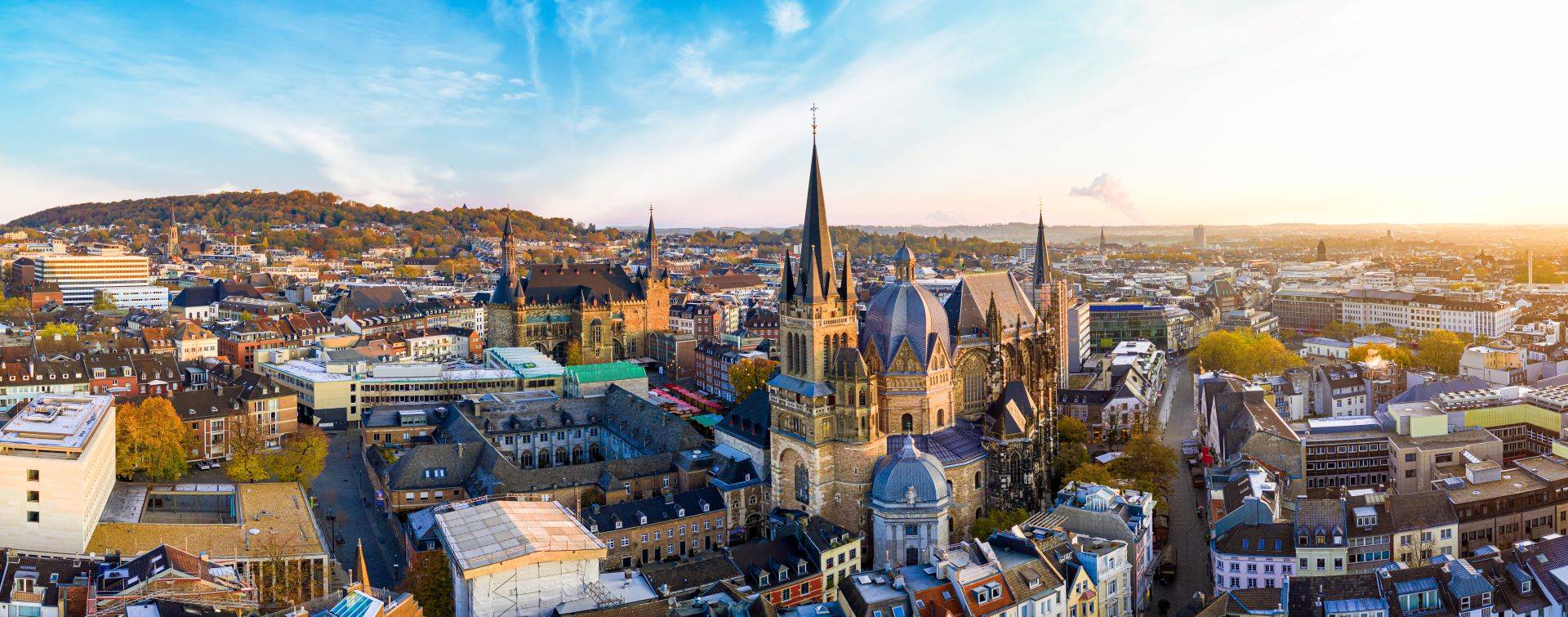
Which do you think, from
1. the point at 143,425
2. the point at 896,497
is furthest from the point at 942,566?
the point at 143,425

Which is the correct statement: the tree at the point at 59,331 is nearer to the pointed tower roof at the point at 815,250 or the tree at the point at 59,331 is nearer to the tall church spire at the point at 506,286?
the tall church spire at the point at 506,286

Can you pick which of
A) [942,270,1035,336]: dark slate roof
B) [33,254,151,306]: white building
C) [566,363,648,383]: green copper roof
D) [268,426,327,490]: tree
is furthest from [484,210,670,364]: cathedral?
[33,254,151,306]: white building

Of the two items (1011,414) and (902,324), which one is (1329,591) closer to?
(1011,414)

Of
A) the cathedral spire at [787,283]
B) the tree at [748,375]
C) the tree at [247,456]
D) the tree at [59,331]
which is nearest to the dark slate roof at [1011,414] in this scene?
the cathedral spire at [787,283]

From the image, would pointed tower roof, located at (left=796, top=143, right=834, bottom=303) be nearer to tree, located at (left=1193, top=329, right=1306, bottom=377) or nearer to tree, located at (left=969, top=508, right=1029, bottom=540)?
tree, located at (left=969, top=508, right=1029, bottom=540)

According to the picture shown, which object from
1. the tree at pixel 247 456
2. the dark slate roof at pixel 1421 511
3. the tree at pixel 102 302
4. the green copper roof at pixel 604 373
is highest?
the tree at pixel 102 302

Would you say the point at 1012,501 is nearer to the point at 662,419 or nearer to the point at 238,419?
the point at 662,419

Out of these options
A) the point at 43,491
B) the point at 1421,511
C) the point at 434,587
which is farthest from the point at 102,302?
the point at 1421,511
